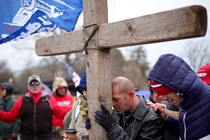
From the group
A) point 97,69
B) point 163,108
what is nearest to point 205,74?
point 163,108

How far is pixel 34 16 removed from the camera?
3.21 m

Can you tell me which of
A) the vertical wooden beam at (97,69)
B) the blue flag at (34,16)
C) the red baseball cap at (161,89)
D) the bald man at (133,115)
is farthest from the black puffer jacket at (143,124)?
the blue flag at (34,16)

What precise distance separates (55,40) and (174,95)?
122 centimetres

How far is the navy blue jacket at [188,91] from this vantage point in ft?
6.41

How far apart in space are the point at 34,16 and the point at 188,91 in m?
2.05

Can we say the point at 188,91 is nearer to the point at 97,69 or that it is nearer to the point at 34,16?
the point at 97,69

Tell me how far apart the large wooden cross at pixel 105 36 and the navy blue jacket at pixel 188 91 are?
332mm

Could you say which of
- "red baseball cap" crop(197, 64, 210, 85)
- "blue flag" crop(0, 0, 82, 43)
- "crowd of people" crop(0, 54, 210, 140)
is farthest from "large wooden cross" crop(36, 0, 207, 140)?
"red baseball cap" crop(197, 64, 210, 85)

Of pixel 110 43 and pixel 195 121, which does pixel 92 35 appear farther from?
pixel 195 121

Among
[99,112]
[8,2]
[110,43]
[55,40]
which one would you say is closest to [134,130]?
[99,112]

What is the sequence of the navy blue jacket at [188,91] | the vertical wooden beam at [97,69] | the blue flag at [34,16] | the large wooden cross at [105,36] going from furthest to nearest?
the blue flag at [34,16] → the vertical wooden beam at [97,69] → the navy blue jacket at [188,91] → the large wooden cross at [105,36]

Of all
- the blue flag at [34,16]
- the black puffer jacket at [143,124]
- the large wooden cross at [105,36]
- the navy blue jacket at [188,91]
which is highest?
the blue flag at [34,16]

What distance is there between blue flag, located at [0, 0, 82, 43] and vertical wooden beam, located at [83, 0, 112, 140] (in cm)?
81

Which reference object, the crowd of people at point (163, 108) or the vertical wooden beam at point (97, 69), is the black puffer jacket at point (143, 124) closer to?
the crowd of people at point (163, 108)
